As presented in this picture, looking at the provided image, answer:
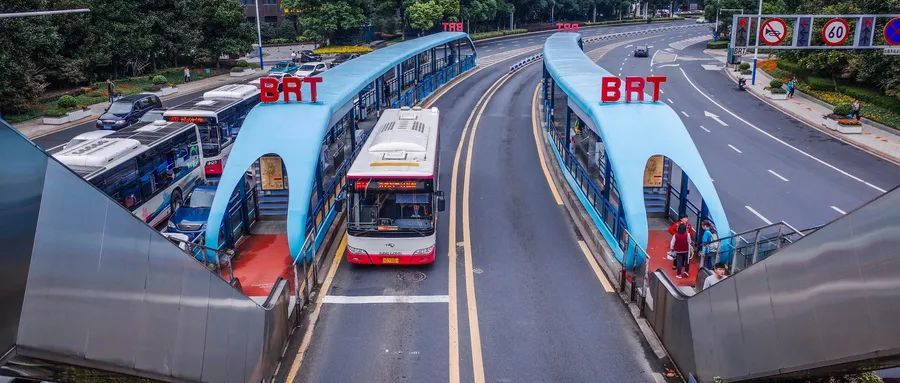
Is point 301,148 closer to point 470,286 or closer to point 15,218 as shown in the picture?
point 470,286

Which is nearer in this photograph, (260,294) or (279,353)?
(279,353)

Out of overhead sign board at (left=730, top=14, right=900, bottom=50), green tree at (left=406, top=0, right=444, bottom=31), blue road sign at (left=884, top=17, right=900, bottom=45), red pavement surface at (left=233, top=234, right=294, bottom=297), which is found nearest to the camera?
red pavement surface at (left=233, top=234, right=294, bottom=297)

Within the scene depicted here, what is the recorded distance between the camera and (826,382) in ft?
28.5

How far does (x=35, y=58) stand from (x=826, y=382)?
45.1 metres

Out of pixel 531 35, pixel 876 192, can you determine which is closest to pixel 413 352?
pixel 876 192

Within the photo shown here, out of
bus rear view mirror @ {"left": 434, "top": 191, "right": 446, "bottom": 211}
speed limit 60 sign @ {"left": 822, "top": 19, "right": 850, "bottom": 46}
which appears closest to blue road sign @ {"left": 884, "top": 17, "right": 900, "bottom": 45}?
speed limit 60 sign @ {"left": 822, "top": 19, "right": 850, "bottom": 46}

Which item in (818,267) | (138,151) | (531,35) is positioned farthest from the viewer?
(531,35)

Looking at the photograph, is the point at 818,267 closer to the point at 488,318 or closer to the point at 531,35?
the point at 488,318

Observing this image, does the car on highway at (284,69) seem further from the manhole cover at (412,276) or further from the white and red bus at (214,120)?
the manhole cover at (412,276)

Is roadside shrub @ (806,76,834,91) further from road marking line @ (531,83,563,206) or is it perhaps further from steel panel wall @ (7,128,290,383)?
steel panel wall @ (7,128,290,383)

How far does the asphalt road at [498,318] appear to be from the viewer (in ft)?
43.2

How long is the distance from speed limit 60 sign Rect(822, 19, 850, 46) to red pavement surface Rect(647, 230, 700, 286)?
17137 mm

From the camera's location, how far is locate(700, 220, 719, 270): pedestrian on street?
16.4m

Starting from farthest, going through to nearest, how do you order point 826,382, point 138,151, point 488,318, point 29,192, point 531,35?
1. point 531,35
2. point 138,151
3. point 488,318
4. point 826,382
5. point 29,192
